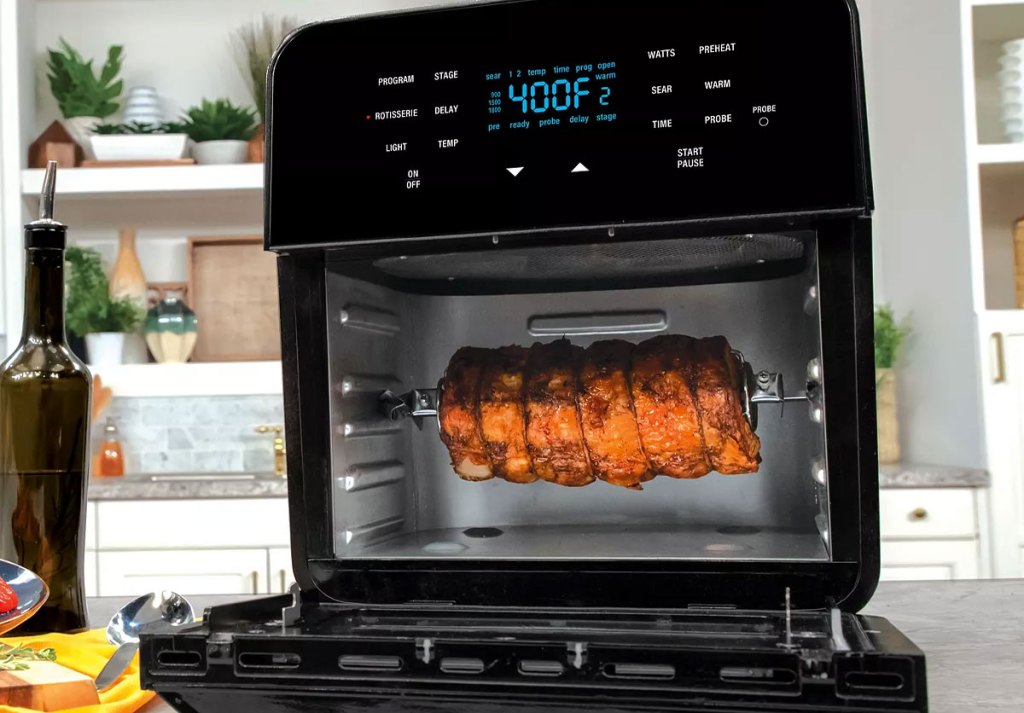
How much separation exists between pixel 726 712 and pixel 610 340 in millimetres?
388

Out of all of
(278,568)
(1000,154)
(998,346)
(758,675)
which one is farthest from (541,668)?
(1000,154)

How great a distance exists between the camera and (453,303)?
0.81 m

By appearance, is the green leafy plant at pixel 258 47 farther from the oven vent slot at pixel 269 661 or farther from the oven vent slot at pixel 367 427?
the oven vent slot at pixel 269 661

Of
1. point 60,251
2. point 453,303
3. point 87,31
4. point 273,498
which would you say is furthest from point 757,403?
point 87,31

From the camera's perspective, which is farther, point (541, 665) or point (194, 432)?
point (194, 432)

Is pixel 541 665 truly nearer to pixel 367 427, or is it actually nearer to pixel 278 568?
pixel 367 427

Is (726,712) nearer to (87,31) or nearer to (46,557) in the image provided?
(46,557)

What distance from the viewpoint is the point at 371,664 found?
525 mm

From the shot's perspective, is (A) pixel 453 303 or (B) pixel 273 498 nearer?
(A) pixel 453 303

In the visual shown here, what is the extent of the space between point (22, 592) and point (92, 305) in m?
2.15

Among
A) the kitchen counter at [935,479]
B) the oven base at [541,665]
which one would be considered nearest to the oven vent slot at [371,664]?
the oven base at [541,665]

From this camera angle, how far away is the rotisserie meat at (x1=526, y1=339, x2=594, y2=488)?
2.64 feet

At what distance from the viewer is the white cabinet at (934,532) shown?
2281mm

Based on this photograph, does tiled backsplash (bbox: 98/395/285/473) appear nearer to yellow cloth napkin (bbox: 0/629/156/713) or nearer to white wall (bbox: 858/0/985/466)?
white wall (bbox: 858/0/985/466)
